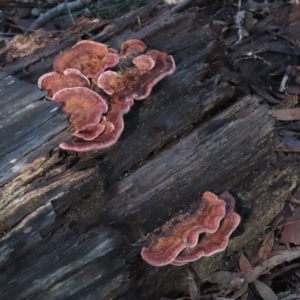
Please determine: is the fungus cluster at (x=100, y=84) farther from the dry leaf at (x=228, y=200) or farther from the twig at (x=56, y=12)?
the twig at (x=56, y=12)

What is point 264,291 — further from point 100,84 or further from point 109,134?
point 100,84

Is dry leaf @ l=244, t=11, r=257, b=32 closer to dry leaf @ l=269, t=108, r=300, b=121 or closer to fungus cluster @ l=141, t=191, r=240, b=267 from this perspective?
dry leaf @ l=269, t=108, r=300, b=121

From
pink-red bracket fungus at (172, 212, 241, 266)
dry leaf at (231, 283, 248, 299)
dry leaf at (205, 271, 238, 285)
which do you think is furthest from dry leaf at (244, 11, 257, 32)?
dry leaf at (231, 283, 248, 299)

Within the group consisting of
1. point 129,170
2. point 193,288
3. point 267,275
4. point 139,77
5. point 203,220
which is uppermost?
point 139,77

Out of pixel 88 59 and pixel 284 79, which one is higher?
pixel 88 59

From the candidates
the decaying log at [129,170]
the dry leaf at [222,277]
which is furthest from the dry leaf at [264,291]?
the decaying log at [129,170]

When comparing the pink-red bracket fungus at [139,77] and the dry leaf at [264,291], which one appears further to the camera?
the dry leaf at [264,291]

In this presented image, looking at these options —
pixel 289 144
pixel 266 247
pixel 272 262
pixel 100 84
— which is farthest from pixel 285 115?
pixel 100 84
